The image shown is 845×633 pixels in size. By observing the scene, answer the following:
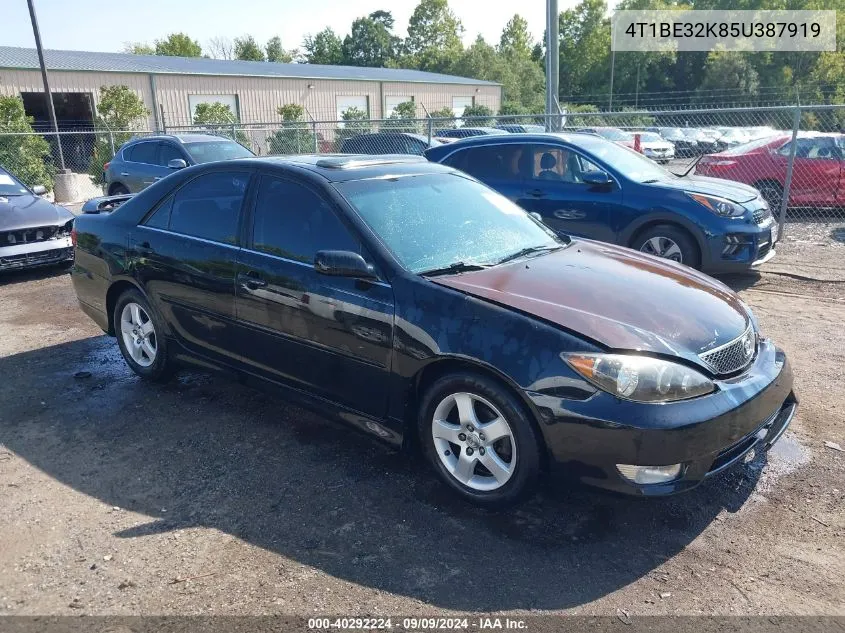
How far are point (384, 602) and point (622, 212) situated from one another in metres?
5.94

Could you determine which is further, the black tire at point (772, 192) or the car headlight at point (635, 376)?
the black tire at point (772, 192)

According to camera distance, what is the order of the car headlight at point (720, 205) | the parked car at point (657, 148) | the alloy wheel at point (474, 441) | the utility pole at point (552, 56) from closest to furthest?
the alloy wheel at point (474, 441) → the car headlight at point (720, 205) → the utility pole at point (552, 56) → the parked car at point (657, 148)

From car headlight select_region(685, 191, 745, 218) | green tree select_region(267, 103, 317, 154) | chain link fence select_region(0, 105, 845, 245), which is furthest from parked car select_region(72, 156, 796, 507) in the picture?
green tree select_region(267, 103, 317, 154)

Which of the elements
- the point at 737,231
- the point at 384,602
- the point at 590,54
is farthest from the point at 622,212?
the point at 590,54

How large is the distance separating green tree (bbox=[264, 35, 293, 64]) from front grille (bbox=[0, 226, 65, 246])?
291 feet

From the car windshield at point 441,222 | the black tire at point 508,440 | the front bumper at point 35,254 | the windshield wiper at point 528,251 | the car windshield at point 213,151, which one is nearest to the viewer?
the black tire at point 508,440

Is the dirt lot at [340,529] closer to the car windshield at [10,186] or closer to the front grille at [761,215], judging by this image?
the front grille at [761,215]

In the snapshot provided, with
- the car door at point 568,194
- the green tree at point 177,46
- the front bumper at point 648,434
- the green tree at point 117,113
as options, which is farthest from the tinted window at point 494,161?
the green tree at point 177,46

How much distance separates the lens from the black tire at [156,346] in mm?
5000

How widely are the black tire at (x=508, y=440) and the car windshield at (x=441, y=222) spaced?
670 mm

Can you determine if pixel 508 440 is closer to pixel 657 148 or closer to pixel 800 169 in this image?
pixel 800 169

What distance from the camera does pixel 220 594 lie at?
2893 millimetres

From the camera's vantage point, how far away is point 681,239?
758 cm

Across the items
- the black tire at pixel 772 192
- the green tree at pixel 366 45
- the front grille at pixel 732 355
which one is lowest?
the black tire at pixel 772 192
